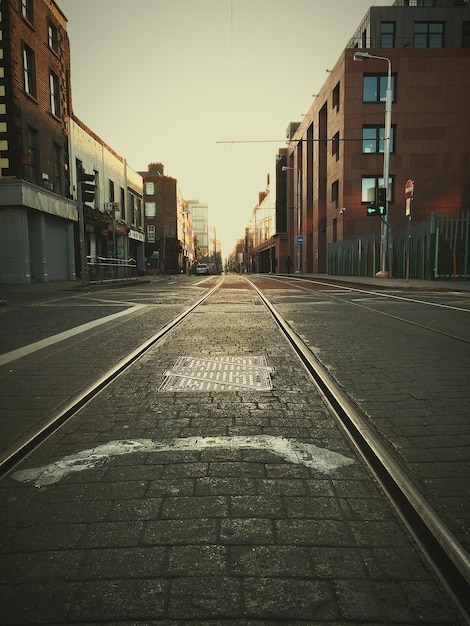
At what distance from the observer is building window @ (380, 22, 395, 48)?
36.0 m

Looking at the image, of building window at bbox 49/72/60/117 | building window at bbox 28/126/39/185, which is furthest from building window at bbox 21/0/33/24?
building window at bbox 28/126/39/185

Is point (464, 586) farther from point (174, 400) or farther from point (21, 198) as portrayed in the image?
point (21, 198)

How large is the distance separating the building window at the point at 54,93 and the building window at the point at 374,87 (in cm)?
2068

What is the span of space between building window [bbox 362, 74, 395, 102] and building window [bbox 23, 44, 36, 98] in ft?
72.7

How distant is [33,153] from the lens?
2111 cm

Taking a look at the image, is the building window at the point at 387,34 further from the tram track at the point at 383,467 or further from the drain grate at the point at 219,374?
the tram track at the point at 383,467

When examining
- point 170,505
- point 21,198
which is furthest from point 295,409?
point 21,198

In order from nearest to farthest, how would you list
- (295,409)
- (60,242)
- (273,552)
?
(273,552) → (295,409) → (60,242)

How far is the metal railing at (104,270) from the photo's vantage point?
2142 centimetres

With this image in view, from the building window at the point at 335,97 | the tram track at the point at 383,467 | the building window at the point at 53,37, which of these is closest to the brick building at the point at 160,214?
the building window at the point at 335,97

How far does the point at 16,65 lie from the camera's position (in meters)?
19.3

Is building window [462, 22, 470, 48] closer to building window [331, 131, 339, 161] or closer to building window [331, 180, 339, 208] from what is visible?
building window [331, 131, 339, 161]

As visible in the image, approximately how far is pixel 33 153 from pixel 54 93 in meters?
4.51

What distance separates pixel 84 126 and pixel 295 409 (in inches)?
1128
